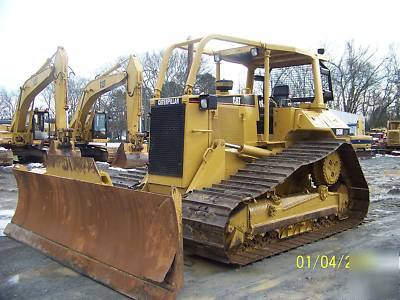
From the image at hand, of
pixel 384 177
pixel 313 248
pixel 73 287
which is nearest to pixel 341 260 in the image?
pixel 313 248

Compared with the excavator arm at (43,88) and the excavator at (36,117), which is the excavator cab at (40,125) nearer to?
the excavator at (36,117)

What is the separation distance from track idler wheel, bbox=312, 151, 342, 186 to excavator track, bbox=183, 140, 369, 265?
241 millimetres

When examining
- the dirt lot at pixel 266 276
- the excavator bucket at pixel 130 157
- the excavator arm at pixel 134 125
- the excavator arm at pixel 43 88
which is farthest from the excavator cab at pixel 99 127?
the dirt lot at pixel 266 276

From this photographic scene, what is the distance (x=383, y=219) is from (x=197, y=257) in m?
4.15

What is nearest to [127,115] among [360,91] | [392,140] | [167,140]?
[167,140]

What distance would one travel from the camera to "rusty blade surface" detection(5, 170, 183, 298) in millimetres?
4453

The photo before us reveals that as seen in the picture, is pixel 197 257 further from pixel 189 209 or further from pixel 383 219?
pixel 383 219

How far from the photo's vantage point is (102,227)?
17.8ft

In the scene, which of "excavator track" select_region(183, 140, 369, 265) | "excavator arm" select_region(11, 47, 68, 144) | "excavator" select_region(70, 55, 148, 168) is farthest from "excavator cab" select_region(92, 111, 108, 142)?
"excavator track" select_region(183, 140, 369, 265)

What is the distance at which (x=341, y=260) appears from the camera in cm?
572

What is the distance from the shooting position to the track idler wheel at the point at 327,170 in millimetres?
7129

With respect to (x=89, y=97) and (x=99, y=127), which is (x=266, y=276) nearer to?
(x=89, y=97)

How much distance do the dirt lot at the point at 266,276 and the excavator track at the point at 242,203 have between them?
0.17 meters

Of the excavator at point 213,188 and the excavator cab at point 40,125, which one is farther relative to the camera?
the excavator cab at point 40,125
